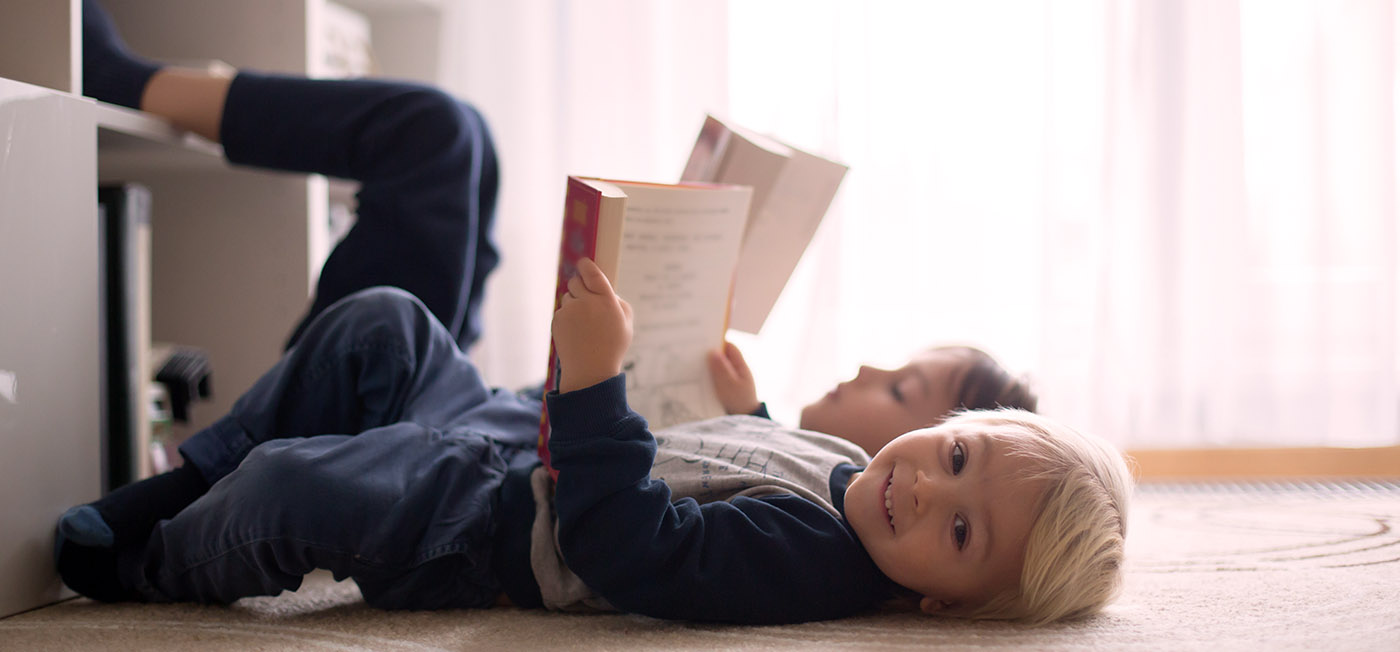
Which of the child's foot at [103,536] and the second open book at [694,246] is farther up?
the second open book at [694,246]

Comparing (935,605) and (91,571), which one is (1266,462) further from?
(91,571)

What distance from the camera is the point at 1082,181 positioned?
5.50 feet

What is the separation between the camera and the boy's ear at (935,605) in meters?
0.70

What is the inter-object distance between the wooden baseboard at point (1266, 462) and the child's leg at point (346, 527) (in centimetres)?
120

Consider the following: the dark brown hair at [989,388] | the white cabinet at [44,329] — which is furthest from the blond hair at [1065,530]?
the white cabinet at [44,329]

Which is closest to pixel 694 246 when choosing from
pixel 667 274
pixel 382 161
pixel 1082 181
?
pixel 667 274

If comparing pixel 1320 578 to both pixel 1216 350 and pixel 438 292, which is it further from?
pixel 1216 350

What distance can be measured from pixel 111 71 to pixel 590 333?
2.20ft

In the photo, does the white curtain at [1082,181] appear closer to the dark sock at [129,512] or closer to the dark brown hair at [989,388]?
the dark brown hair at [989,388]

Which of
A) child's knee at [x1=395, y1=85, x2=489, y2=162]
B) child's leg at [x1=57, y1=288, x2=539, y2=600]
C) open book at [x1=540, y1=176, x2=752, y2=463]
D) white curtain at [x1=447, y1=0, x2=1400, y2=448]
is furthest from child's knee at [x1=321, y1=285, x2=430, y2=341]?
white curtain at [x1=447, y1=0, x2=1400, y2=448]

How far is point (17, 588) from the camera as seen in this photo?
71 cm

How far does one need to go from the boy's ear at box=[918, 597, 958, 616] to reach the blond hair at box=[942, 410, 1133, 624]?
0.06ft

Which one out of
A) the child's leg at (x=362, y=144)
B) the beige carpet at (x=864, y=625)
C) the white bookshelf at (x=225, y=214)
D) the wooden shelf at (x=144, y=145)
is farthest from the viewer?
the white bookshelf at (x=225, y=214)

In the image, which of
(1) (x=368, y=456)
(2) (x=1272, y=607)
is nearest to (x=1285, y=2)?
(2) (x=1272, y=607)
